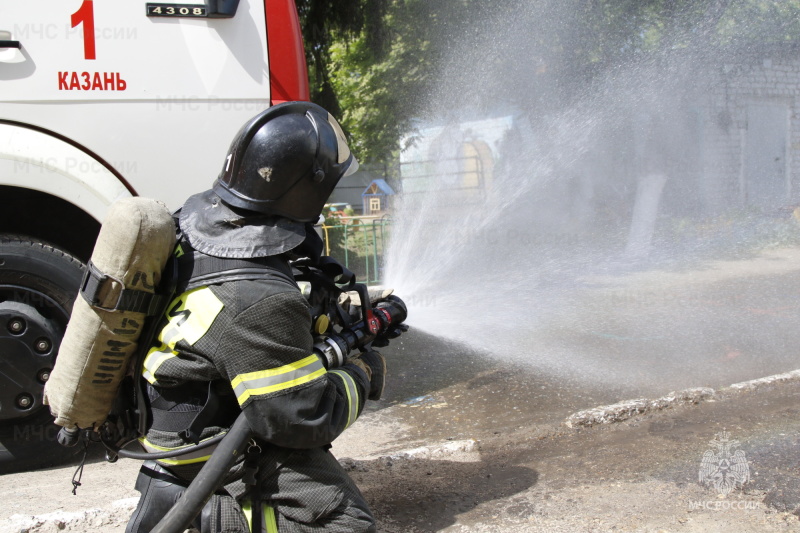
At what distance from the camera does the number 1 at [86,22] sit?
11.1 feet

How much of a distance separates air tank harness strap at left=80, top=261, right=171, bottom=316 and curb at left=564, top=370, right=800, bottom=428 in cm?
278

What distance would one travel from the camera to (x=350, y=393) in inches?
85.9

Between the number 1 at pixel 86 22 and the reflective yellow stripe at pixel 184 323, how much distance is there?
1.92 meters

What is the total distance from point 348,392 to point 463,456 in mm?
1743

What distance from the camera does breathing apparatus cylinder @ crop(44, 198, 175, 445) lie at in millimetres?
1965

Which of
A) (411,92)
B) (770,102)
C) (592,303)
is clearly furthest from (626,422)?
(770,102)

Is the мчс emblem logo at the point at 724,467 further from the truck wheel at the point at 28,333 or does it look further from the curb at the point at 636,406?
the truck wheel at the point at 28,333

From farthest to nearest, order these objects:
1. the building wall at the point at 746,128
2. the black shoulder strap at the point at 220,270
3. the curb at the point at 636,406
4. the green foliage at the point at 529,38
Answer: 1. the building wall at the point at 746,128
2. the green foliage at the point at 529,38
3. the curb at the point at 636,406
4. the black shoulder strap at the point at 220,270

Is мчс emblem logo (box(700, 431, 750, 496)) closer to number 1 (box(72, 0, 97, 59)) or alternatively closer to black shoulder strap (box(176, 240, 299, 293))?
black shoulder strap (box(176, 240, 299, 293))

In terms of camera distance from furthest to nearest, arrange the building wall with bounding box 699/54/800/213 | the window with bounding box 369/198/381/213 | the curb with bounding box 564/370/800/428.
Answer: the window with bounding box 369/198/381/213 → the building wall with bounding box 699/54/800/213 → the curb with bounding box 564/370/800/428

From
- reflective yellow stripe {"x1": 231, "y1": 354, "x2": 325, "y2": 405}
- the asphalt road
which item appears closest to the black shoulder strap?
reflective yellow stripe {"x1": 231, "y1": 354, "x2": 325, "y2": 405}

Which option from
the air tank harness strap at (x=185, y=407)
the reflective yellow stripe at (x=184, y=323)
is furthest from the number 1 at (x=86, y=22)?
the air tank harness strap at (x=185, y=407)

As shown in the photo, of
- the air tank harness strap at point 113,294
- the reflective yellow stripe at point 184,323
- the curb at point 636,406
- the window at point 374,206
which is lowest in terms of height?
the curb at point 636,406

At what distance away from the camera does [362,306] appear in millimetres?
2471
